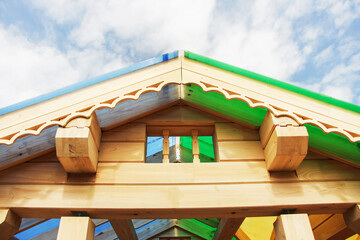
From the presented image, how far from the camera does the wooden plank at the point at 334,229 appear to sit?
8.37ft

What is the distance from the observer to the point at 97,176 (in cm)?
195

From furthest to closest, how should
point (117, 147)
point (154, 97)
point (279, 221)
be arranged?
1. point (154, 97)
2. point (117, 147)
3. point (279, 221)

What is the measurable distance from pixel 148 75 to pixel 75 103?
591 millimetres

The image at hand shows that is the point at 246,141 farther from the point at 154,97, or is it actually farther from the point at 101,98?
the point at 101,98

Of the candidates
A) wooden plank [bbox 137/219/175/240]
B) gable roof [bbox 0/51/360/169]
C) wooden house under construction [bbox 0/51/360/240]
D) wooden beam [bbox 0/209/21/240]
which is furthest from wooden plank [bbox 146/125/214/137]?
wooden plank [bbox 137/219/175/240]

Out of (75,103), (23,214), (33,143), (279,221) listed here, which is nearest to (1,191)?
(23,214)

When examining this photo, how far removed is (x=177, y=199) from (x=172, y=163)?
11.5 inches

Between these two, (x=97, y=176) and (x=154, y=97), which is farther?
(x=154, y=97)

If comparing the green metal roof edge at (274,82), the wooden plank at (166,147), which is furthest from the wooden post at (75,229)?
the green metal roof edge at (274,82)

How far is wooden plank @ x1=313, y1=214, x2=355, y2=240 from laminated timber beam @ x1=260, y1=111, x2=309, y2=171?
3.85 feet

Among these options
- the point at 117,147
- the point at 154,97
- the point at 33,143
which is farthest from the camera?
the point at 154,97

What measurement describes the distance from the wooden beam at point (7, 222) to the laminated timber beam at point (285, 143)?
1957 mm

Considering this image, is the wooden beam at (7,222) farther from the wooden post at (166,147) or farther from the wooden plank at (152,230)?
the wooden plank at (152,230)

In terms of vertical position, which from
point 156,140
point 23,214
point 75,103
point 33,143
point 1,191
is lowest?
point 23,214
